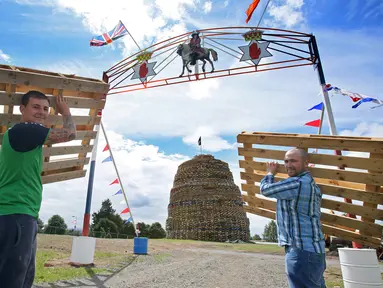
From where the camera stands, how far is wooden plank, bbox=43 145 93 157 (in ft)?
18.2

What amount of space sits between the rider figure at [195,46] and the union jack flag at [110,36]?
12.1 ft

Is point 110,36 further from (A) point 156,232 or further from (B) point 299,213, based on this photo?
(A) point 156,232

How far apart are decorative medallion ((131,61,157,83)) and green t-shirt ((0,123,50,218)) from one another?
31.7 feet

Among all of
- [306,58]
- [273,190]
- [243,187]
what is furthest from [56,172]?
[306,58]

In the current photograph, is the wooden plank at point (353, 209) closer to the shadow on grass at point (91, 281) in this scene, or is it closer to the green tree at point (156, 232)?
the shadow on grass at point (91, 281)

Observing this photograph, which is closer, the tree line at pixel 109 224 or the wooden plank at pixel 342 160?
the wooden plank at pixel 342 160

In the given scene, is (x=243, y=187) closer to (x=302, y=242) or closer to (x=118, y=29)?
(x=302, y=242)

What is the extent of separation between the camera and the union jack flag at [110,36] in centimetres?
1330

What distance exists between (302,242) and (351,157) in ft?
7.51

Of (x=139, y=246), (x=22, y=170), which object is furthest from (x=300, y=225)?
(x=139, y=246)

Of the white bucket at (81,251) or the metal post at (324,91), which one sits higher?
the metal post at (324,91)

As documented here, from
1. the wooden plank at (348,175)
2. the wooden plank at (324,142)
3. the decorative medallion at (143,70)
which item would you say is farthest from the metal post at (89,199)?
the wooden plank at (348,175)

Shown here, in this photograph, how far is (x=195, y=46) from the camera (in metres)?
11.5

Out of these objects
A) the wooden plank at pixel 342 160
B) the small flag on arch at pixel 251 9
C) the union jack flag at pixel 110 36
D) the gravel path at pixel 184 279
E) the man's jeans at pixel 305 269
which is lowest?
the gravel path at pixel 184 279
